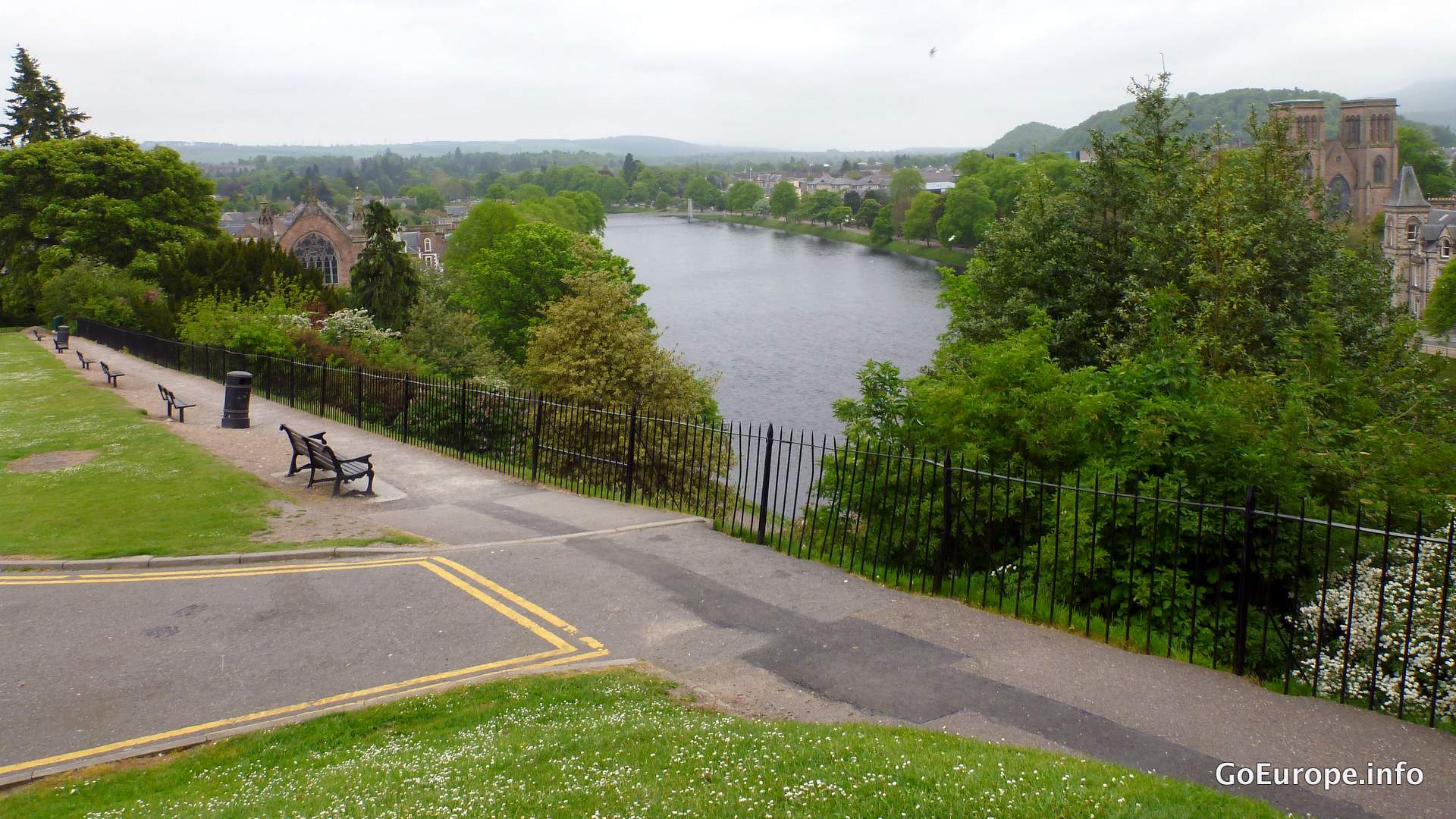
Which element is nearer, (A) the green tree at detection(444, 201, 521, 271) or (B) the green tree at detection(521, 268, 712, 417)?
(B) the green tree at detection(521, 268, 712, 417)

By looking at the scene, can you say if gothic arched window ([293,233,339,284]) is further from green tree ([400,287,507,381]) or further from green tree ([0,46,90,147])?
green tree ([400,287,507,381])

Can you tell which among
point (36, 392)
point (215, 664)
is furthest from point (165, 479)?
point (36, 392)

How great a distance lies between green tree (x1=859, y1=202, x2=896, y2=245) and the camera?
13088 centimetres

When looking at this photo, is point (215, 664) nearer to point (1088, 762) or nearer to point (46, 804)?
point (46, 804)

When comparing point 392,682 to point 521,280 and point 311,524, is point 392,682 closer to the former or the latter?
point 311,524

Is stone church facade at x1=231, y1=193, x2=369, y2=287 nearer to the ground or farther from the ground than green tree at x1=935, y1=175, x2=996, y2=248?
nearer to the ground

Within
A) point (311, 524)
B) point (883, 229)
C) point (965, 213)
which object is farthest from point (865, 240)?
point (311, 524)

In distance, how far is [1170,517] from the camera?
9461 millimetres

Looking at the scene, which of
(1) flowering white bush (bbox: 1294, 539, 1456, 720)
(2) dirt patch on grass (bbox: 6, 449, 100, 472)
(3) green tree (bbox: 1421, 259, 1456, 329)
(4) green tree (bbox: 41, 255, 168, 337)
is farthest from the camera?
(3) green tree (bbox: 1421, 259, 1456, 329)

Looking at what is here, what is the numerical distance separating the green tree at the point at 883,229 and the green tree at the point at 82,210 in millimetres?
91677

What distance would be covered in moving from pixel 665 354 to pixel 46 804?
24334 mm

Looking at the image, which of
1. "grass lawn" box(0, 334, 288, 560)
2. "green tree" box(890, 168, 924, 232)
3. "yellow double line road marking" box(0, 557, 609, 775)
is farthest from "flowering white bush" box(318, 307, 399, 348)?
"green tree" box(890, 168, 924, 232)

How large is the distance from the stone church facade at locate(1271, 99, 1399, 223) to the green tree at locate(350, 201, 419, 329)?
94.3 meters
